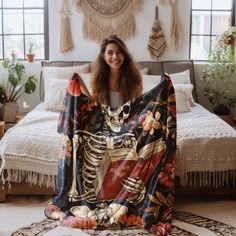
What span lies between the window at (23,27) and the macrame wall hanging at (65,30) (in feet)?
0.74

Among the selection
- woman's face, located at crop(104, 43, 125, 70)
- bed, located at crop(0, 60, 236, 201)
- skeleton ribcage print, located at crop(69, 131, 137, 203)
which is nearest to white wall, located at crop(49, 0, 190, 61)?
bed, located at crop(0, 60, 236, 201)

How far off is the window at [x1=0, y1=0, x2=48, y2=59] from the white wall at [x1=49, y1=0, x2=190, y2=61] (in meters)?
0.13

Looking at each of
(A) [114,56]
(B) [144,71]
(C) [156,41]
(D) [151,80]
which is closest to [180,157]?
(A) [114,56]

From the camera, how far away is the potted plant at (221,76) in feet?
16.3

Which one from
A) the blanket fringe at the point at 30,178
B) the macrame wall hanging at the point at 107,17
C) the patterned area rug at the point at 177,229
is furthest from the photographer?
the macrame wall hanging at the point at 107,17

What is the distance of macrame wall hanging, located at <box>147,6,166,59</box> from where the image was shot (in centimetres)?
505

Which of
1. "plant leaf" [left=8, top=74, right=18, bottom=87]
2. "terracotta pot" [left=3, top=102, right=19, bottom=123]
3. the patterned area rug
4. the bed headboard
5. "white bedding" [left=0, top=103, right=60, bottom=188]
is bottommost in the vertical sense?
the patterned area rug

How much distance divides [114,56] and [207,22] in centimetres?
242

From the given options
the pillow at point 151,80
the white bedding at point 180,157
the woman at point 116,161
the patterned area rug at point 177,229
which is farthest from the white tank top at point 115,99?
the pillow at point 151,80

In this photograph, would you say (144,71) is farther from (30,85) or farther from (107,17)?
(30,85)

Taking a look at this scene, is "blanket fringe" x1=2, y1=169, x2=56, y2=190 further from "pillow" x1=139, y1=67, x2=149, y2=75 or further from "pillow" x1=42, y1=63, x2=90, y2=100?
"pillow" x1=139, y1=67, x2=149, y2=75

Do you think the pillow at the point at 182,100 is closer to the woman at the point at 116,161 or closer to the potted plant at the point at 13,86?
the woman at the point at 116,161

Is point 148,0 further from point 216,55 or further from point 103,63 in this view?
point 103,63

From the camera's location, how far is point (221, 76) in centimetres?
498
